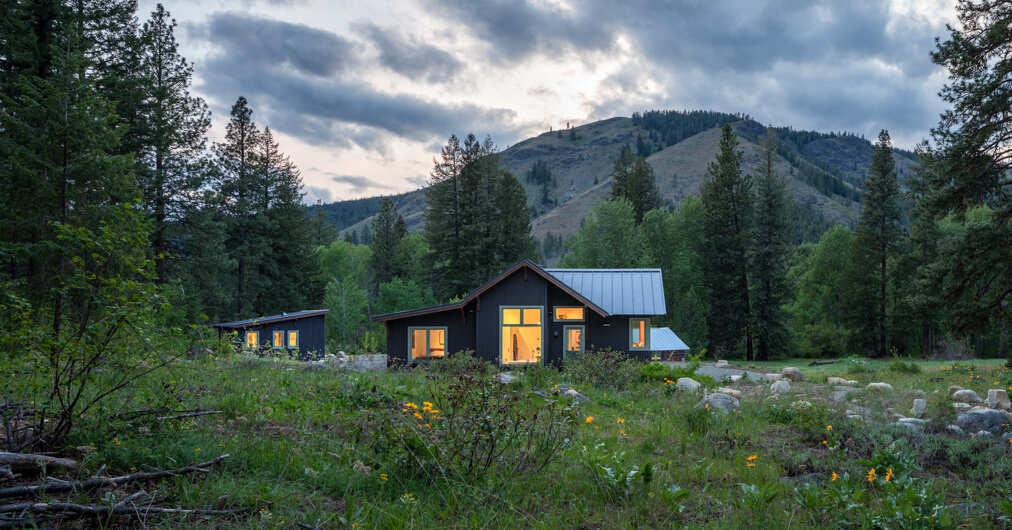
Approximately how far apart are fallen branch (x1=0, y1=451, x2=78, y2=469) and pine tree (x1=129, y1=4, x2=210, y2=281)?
2014 centimetres

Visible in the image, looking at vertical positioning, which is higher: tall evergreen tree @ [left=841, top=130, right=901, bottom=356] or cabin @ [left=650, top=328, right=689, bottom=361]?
tall evergreen tree @ [left=841, top=130, right=901, bottom=356]

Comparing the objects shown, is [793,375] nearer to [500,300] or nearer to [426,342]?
[500,300]

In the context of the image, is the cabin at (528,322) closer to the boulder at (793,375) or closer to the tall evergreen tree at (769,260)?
the boulder at (793,375)

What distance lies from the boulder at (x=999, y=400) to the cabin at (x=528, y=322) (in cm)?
1025

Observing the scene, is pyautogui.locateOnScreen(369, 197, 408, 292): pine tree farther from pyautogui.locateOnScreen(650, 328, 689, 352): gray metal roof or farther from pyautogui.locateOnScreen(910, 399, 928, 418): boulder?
pyautogui.locateOnScreen(910, 399, 928, 418): boulder

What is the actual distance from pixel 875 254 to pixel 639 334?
24.5 m

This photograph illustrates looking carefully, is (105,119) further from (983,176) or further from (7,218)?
(983,176)

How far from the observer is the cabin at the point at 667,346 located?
94.8 ft

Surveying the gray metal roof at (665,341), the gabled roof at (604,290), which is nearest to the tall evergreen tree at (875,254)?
the gray metal roof at (665,341)

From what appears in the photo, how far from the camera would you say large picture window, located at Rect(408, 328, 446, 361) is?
20094 mm

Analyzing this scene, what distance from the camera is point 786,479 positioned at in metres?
4.61

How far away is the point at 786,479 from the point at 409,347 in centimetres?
1702

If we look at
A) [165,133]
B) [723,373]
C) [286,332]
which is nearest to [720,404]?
[723,373]

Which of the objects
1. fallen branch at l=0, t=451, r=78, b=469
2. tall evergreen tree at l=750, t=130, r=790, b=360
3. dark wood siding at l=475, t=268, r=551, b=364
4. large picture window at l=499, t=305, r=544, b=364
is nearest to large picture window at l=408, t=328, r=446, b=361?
dark wood siding at l=475, t=268, r=551, b=364
